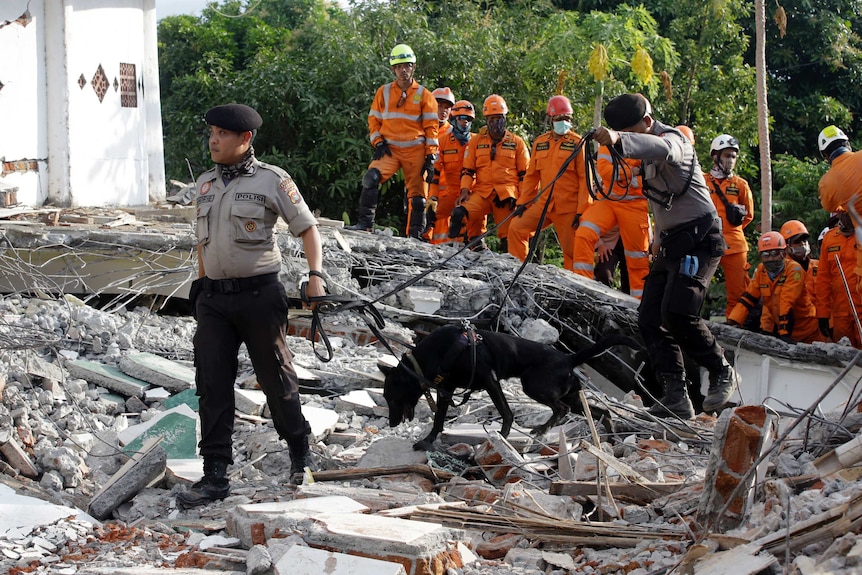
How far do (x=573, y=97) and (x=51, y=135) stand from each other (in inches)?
360

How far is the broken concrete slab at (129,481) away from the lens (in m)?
4.74

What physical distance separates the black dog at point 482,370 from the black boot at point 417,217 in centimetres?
606

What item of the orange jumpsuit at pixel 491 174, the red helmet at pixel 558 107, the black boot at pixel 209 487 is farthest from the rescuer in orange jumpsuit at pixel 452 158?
the black boot at pixel 209 487

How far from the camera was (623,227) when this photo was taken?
9.46 metres

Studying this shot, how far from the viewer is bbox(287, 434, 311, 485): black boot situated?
4977mm

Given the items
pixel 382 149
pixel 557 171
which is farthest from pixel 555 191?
pixel 382 149

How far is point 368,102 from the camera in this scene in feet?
53.6

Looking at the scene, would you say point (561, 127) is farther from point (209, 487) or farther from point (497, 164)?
point (209, 487)

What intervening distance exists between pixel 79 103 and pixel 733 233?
→ 7.09 metres

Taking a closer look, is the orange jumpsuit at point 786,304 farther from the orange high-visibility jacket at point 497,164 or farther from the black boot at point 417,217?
the black boot at point 417,217

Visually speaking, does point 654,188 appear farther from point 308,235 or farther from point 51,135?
point 51,135

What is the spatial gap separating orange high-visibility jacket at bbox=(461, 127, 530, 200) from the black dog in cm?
578

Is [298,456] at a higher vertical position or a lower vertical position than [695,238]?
lower

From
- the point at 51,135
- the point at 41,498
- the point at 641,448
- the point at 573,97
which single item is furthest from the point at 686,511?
the point at 573,97
